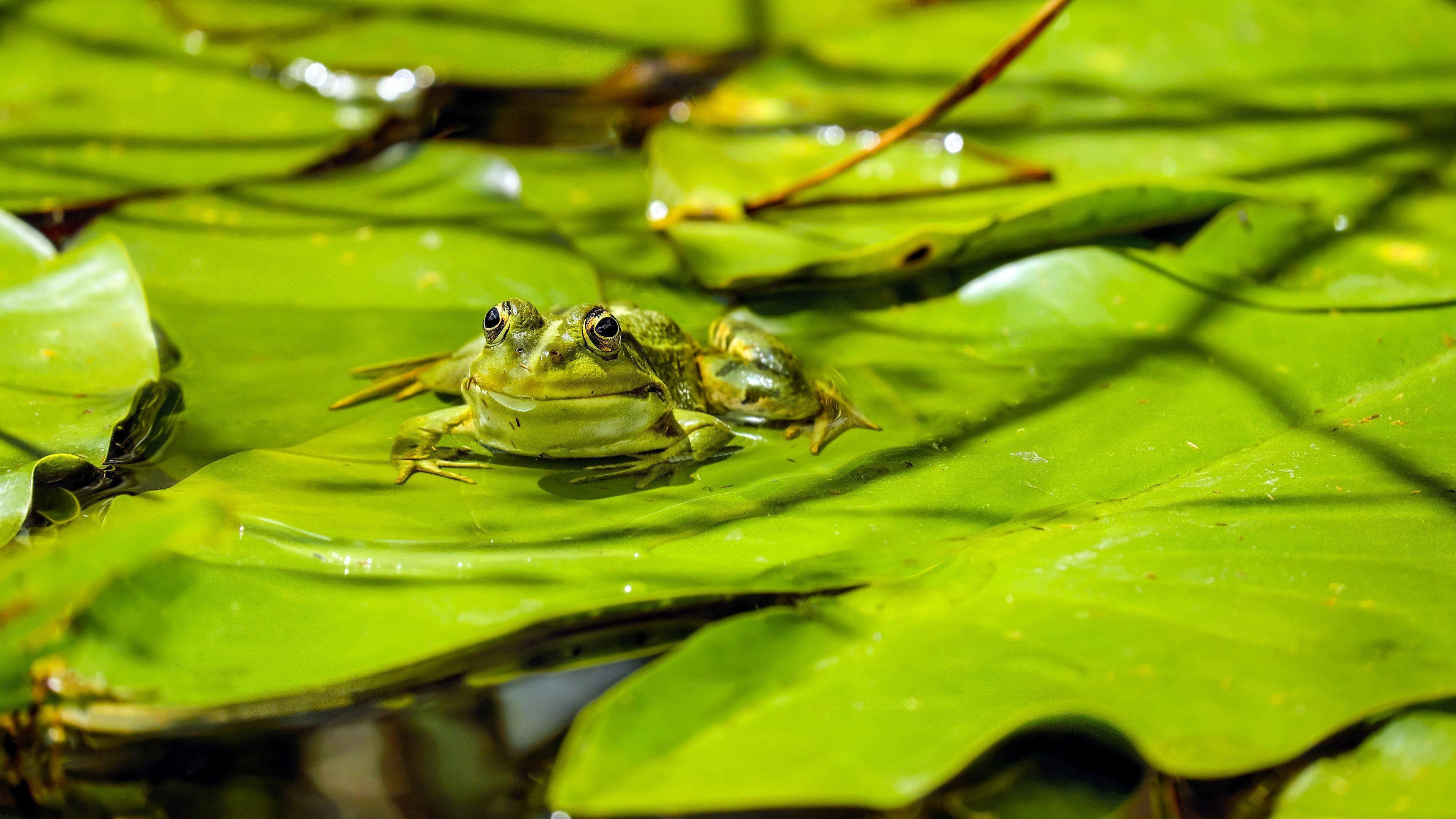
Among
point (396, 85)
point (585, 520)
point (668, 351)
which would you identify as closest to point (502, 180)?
point (396, 85)

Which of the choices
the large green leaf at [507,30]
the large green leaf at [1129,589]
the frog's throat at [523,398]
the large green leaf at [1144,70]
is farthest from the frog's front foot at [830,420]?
the large green leaf at [507,30]

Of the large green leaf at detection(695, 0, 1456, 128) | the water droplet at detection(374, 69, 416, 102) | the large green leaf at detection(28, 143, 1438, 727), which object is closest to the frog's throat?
the large green leaf at detection(28, 143, 1438, 727)

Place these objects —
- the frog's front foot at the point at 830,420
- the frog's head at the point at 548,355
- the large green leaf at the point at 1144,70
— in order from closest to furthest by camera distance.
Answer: the frog's head at the point at 548,355, the frog's front foot at the point at 830,420, the large green leaf at the point at 1144,70

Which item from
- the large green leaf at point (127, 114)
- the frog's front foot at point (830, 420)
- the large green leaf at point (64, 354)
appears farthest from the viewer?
the large green leaf at point (127, 114)

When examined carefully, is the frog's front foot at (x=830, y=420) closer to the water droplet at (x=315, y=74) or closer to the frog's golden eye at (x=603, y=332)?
the frog's golden eye at (x=603, y=332)

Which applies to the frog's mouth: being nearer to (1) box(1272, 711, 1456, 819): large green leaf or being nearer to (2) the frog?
(2) the frog

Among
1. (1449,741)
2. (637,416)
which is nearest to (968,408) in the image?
(637,416)
